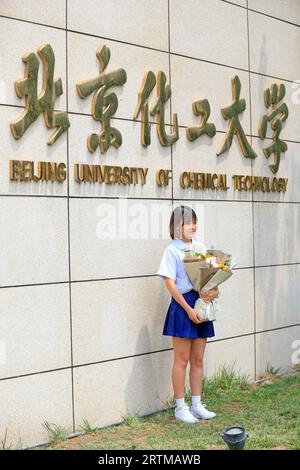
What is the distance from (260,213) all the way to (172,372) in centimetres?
239

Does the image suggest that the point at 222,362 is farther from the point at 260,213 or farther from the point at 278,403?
the point at 260,213

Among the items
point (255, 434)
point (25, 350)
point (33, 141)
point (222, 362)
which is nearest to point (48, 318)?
point (25, 350)

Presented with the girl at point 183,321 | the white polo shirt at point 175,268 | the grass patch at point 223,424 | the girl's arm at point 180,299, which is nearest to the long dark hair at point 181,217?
the girl at point 183,321

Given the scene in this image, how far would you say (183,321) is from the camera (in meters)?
6.27

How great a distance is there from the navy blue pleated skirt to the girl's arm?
84 millimetres

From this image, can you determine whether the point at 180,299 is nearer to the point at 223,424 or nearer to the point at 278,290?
the point at 223,424

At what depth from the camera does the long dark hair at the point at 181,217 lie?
639cm

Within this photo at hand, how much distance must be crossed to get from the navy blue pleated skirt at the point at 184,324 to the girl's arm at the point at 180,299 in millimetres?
84

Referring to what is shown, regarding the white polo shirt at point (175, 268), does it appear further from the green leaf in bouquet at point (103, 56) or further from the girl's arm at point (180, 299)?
the green leaf in bouquet at point (103, 56)

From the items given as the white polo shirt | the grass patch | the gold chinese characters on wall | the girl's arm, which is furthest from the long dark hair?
the grass patch

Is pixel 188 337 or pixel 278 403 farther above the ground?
pixel 188 337

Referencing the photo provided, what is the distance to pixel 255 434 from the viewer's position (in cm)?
579

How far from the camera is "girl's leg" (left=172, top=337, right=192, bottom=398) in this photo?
20.8ft
